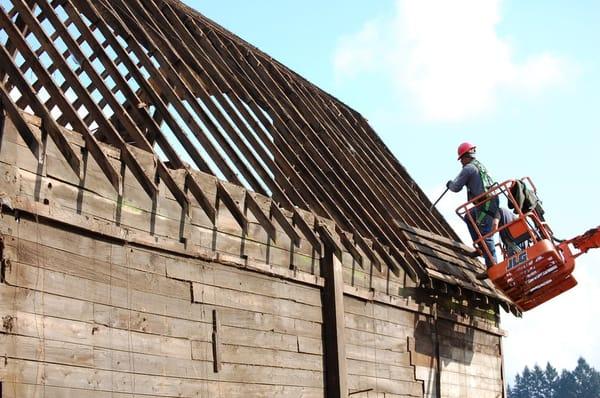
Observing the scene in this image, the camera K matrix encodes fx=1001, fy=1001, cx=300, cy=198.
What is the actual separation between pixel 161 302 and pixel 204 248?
848 millimetres

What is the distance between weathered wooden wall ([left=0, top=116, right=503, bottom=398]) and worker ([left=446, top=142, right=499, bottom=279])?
1625 mm

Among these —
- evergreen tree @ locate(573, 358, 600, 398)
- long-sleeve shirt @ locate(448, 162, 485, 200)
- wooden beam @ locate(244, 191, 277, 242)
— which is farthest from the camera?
evergreen tree @ locate(573, 358, 600, 398)

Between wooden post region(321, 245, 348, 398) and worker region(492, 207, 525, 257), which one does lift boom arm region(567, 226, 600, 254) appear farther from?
wooden post region(321, 245, 348, 398)

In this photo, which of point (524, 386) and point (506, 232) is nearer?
point (506, 232)

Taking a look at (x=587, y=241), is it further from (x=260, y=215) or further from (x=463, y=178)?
(x=260, y=215)

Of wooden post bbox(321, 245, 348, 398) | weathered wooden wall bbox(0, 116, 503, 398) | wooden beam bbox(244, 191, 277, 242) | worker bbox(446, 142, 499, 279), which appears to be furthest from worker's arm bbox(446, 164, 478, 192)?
wooden beam bbox(244, 191, 277, 242)

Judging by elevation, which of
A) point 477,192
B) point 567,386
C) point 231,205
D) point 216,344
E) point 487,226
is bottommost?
point 216,344

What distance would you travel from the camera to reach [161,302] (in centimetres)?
907

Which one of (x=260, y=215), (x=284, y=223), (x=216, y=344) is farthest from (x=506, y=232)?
(x=216, y=344)

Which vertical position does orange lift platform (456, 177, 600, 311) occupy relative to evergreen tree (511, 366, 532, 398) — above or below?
below

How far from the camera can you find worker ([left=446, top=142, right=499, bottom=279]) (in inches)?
532

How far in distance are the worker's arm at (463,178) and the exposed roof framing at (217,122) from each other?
944 mm

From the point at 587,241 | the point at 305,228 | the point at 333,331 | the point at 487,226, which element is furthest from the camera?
the point at 487,226

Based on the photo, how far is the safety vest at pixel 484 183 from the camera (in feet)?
44.3
